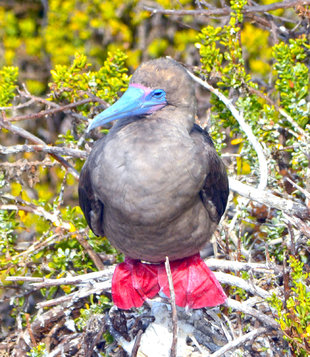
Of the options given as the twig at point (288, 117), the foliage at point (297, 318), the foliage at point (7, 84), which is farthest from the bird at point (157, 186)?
the foliage at point (7, 84)

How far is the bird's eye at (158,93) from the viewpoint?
9.83ft

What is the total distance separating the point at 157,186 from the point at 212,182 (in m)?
0.42

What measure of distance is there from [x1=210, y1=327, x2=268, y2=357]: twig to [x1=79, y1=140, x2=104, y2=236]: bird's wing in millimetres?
955

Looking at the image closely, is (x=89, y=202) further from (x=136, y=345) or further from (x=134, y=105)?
(x=136, y=345)

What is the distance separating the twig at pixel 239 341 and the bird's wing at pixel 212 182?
0.65m

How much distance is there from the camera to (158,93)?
3008 millimetres

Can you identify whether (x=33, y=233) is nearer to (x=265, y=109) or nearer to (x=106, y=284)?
(x=106, y=284)

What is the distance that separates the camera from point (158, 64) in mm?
3000

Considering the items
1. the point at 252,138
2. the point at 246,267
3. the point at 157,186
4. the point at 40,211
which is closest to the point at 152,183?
the point at 157,186

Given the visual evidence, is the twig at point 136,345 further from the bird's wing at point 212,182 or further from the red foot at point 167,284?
the bird's wing at point 212,182

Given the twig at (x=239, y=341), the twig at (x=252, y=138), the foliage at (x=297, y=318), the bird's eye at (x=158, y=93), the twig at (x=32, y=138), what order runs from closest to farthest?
1. the foliage at (x=297, y=318)
2. the twig at (x=239, y=341)
3. the bird's eye at (x=158, y=93)
4. the twig at (x=252, y=138)
5. the twig at (x=32, y=138)

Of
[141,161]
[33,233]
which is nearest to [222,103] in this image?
[141,161]

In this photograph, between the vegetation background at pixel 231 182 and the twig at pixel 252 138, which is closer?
the vegetation background at pixel 231 182

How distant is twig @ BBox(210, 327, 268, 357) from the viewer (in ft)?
9.11
